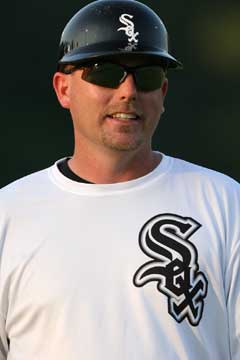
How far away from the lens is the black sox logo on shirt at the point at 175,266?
9.96 feet

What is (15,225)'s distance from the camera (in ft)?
10.7

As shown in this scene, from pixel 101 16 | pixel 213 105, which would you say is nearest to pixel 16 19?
pixel 213 105

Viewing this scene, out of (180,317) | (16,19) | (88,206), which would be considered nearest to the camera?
(180,317)

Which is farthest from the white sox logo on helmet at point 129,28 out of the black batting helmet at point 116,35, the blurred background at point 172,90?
the blurred background at point 172,90

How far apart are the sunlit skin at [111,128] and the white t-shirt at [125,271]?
0.08 m

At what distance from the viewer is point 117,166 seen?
332 cm

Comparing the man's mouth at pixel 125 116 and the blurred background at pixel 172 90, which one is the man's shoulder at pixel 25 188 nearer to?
the man's mouth at pixel 125 116

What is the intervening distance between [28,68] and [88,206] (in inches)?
155

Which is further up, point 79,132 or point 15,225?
point 79,132

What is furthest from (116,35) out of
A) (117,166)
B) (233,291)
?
(233,291)

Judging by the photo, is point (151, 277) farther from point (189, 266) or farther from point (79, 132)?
point (79, 132)

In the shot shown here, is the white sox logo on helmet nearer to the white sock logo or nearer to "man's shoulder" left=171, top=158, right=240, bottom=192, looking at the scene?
the white sock logo

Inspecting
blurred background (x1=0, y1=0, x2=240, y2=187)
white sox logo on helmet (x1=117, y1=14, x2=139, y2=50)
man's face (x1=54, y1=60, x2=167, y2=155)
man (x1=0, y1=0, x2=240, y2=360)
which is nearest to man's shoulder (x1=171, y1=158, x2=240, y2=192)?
man (x1=0, y1=0, x2=240, y2=360)

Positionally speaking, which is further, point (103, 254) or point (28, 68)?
point (28, 68)
